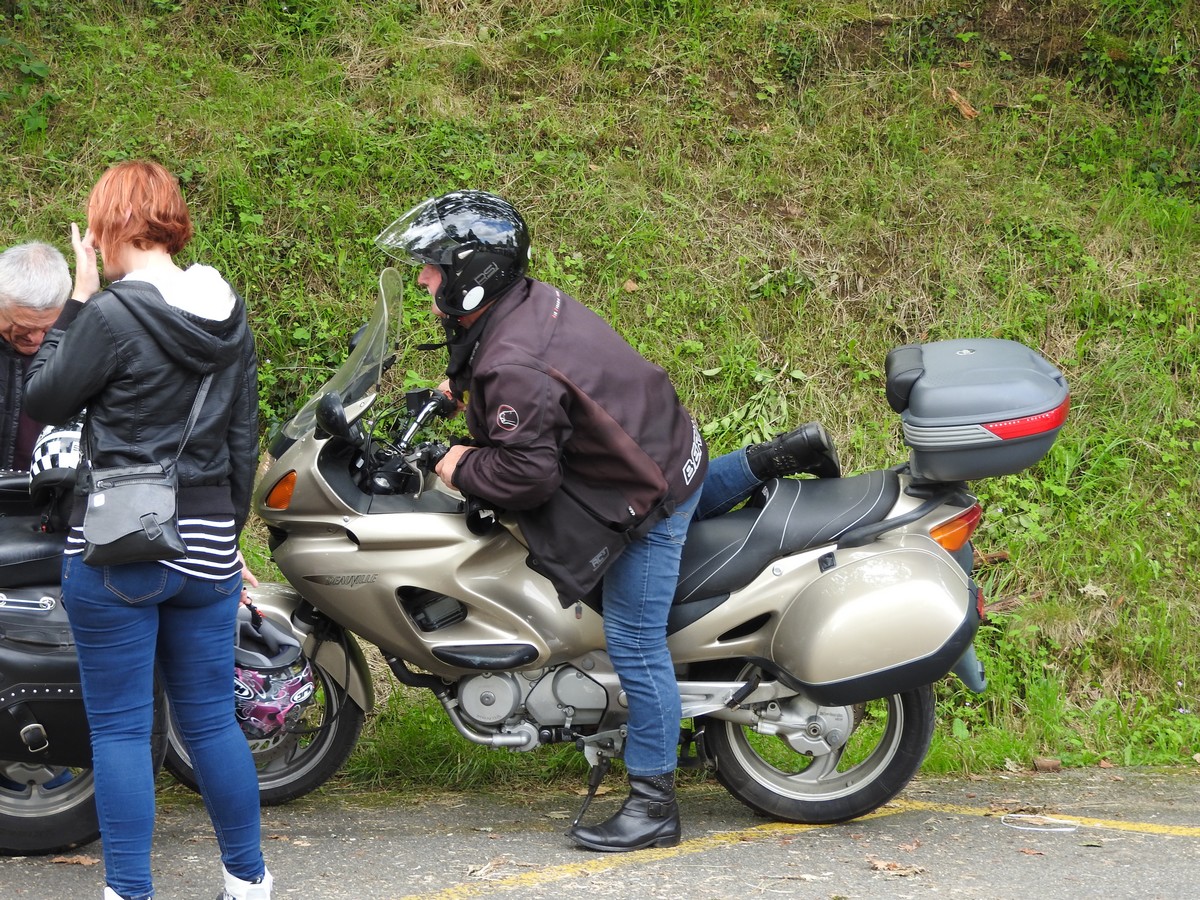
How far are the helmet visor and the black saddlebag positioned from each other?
143 centimetres

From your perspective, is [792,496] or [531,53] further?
[531,53]

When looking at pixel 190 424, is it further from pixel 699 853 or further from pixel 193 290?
pixel 699 853

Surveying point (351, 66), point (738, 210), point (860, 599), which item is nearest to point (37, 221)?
point (351, 66)

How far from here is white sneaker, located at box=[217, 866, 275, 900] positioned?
324 centimetres

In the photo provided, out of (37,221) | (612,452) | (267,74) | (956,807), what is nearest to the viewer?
(612,452)

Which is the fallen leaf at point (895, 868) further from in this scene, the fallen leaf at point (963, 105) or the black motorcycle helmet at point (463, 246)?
the fallen leaf at point (963, 105)

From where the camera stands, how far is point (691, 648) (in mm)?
4035

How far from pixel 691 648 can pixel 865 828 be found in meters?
0.86

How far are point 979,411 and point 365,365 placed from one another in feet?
6.20

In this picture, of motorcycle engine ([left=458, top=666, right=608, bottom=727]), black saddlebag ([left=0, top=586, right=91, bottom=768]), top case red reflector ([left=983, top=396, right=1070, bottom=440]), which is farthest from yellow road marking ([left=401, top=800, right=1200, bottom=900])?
top case red reflector ([left=983, top=396, right=1070, bottom=440])

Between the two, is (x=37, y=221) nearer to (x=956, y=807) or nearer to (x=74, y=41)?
(x=74, y=41)

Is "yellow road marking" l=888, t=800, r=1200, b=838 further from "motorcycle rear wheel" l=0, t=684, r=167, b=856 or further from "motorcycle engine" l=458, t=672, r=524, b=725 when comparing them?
"motorcycle rear wheel" l=0, t=684, r=167, b=856

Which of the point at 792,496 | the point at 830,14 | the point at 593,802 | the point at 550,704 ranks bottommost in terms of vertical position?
the point at 593,802

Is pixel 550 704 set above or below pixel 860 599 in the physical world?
below
